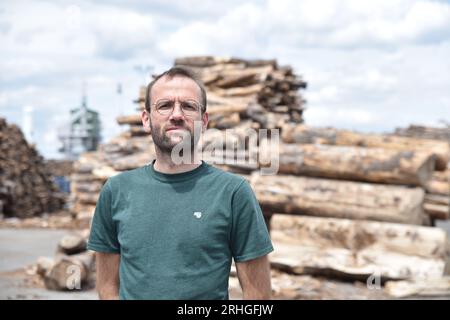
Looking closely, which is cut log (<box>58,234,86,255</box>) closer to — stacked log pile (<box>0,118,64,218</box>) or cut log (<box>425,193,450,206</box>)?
cut log (<box>425,193,450,206</box>)

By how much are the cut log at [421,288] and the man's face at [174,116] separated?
5.84 m

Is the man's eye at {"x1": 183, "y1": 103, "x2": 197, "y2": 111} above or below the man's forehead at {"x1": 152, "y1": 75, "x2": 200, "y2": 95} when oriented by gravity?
below

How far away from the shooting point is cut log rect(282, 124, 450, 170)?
877 cm

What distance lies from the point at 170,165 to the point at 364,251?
6248mm

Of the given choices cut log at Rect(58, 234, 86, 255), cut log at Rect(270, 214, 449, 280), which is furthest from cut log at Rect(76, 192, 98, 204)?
cut log at Rect(270, 214, 449, 280)

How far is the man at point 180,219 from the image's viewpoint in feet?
7.14

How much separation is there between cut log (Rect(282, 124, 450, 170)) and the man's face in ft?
22.8

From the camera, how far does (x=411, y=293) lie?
718 centimetres
